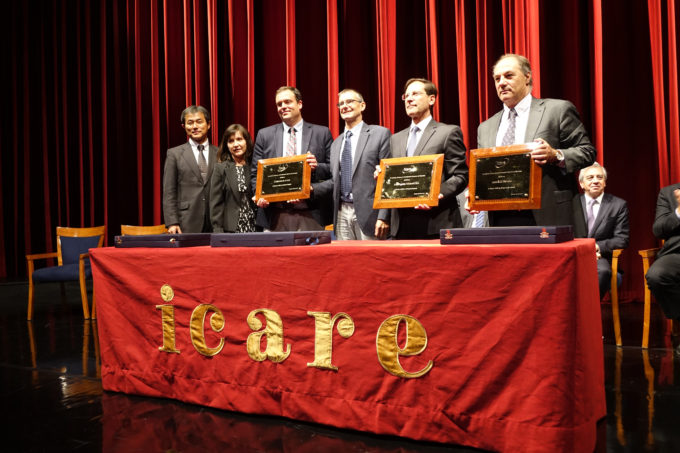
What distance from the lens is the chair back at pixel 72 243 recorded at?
521 centimetres

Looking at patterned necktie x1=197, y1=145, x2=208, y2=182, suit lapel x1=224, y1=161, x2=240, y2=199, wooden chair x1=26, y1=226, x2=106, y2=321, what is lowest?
wooden chair x1=26, y1=226, x2=106, y2=321

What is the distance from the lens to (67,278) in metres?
4.92

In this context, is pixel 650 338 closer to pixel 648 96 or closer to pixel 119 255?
pixel 648 96

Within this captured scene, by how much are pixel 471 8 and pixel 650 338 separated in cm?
307

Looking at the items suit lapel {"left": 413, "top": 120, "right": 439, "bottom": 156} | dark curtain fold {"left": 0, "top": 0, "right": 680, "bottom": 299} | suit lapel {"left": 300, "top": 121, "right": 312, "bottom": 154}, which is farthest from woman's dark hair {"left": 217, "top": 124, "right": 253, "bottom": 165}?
dark curtain fold {"left": 0, "top": 0, "right": 680, "bottom": 299}

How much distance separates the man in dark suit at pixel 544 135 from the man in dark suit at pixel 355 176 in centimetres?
67

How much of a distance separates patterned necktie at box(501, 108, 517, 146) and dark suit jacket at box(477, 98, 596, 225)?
6 centimetres

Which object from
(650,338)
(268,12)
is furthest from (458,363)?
(268,12)

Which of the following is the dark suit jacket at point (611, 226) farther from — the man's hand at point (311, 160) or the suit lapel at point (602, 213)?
the man's hand at point (311, 160)

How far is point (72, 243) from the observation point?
5.25 metres

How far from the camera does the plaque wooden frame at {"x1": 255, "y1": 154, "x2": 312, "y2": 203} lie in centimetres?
289

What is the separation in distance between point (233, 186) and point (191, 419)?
1.67 metres

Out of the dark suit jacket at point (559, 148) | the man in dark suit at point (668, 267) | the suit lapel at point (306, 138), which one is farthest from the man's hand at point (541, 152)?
the suit lapel at point (306, 138)

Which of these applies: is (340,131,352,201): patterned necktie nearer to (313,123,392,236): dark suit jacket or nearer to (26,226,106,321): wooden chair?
(313,123,392,236): dark suit jacket
